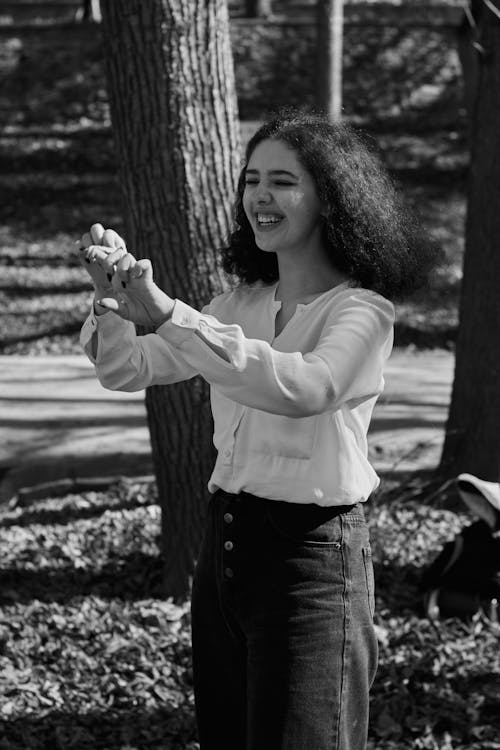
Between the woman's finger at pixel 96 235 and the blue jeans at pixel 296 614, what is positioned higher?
the woman's finger at pixel 96 235

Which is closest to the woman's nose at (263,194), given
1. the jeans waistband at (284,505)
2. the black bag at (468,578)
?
the jeans waistband at (284,505)

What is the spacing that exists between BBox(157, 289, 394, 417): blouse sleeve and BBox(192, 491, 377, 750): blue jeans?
0.29 m

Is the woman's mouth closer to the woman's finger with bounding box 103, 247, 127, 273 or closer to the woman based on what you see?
the woman

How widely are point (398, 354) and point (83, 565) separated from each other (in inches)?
234

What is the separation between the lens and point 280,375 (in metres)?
2.08

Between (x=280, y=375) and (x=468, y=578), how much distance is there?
8.81 feet

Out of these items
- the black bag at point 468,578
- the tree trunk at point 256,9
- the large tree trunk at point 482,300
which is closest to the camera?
the black bag at point 468,578

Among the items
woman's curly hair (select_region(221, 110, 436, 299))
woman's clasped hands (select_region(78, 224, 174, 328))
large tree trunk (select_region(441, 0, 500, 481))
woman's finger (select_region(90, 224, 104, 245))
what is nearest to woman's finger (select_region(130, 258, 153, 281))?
woman's clasped hands (select_region(78, 224, 174, 328))

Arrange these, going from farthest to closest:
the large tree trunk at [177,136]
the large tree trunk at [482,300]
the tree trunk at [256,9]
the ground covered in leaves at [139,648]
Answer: the tree trunk at [256,9] < the large tree trunk at [482,300] < the large tree trunk at [177,136] < the ground covered in leaves at [139,648]

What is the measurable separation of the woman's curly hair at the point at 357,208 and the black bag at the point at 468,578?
2.18 metres

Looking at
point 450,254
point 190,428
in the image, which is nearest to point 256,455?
point 190,428

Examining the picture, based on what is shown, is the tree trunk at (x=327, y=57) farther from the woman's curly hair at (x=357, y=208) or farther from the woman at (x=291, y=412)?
the woman at (x=291, y=412)

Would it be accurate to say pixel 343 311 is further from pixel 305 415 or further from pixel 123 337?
pixel 123 337

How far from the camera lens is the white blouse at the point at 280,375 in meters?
2.10
